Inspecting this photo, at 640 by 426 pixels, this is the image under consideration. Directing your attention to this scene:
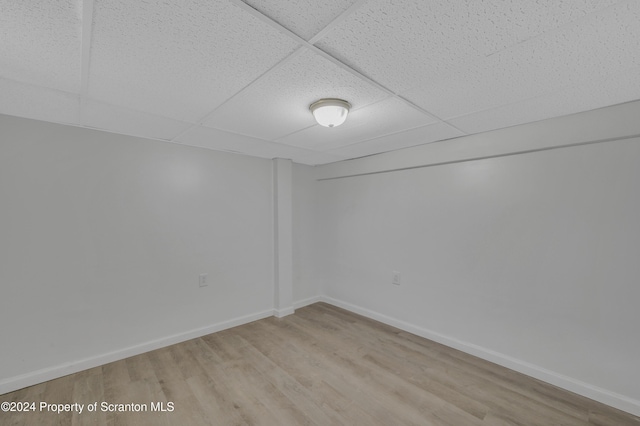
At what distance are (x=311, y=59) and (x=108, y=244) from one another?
2500 mm

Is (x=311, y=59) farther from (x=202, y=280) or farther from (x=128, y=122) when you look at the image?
(x=202, y=280)

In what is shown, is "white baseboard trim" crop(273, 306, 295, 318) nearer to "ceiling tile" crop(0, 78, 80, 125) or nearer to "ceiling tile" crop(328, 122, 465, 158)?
"ceiling tile" crop(328, 122, 465, 158)

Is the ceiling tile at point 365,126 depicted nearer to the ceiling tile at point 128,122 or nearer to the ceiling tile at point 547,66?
the ceiling tile at point 547,66

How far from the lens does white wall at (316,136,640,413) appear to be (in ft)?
6.12

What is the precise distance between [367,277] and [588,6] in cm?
306

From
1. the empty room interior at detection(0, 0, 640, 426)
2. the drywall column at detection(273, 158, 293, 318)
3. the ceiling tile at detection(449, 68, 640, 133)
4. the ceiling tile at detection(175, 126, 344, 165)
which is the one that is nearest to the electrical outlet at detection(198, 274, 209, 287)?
the empty room interior at detection(0, 0, 640, 426)

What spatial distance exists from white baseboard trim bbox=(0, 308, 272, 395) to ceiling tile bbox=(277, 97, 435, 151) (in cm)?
231

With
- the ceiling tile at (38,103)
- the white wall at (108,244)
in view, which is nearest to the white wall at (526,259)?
the white wall at (108,244)

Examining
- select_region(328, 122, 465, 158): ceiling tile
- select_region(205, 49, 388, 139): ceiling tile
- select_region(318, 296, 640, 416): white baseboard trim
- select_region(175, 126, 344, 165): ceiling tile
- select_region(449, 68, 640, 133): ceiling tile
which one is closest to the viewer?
select_region(205, 49, 388, 139): ceiling tile

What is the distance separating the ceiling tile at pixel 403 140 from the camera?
2.37 meters

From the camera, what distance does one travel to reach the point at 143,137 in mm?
2631

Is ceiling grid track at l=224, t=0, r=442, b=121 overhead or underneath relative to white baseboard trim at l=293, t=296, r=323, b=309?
overhead

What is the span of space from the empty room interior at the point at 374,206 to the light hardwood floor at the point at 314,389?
2 centimetres

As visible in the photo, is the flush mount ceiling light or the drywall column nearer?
the flush mount ceiling light
